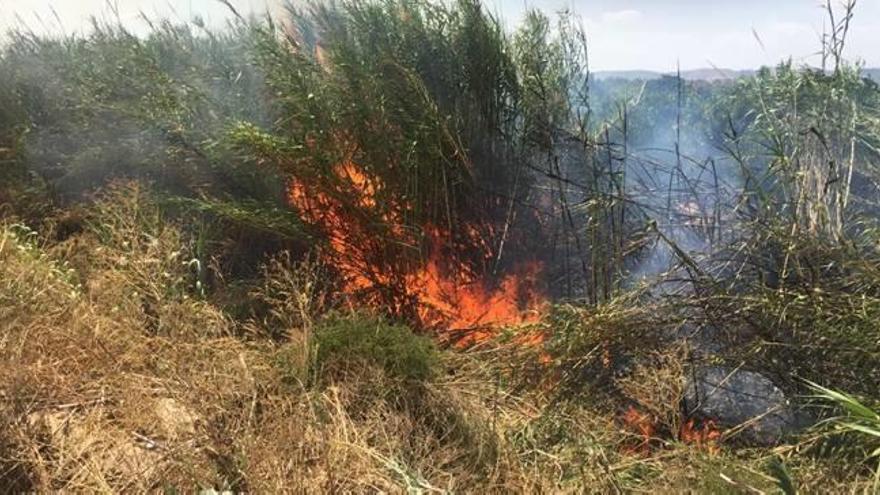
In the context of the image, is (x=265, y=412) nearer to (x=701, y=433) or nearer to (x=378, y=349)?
(x=378, y=349)

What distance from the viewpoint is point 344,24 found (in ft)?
15.1

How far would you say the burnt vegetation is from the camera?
272 centimetres

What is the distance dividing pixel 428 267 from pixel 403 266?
0.18 metres

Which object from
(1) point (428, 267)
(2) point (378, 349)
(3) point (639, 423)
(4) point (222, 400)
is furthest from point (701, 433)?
(4) point (222, 400)

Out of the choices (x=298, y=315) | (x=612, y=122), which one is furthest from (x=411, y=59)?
(x=298, y=315)

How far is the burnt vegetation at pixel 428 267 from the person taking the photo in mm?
2723

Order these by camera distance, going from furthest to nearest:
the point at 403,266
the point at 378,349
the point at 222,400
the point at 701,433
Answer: the point at 403,266 < the point at 701,433 < the point at 378,349 < the point at 222,400

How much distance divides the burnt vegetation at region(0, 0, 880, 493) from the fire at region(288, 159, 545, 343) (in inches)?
0.7

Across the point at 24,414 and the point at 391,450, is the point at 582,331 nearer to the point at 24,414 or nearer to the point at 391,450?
the point at 391,450

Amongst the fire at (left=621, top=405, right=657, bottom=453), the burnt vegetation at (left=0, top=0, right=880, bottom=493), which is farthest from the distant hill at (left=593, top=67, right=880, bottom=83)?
the fire at (left=621, top=405, right=657, bottom=453)

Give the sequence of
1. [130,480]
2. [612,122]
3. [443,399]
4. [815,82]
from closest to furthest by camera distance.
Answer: [130,480], [443,399], [815,82], [612,122]

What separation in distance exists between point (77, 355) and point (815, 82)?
148 inches

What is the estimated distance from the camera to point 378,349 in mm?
3180

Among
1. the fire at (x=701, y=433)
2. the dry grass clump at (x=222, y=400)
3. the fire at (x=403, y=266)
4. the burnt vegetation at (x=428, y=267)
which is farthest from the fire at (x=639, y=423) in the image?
the fire at (x=403, y=266)
